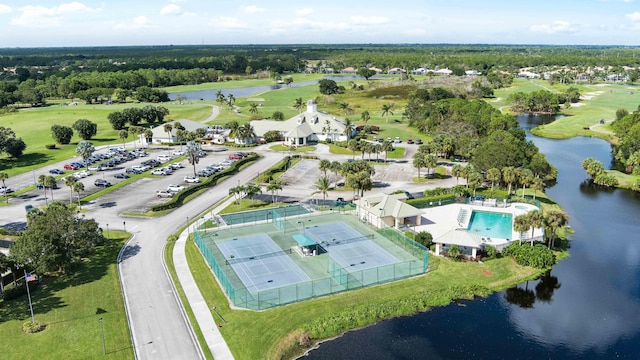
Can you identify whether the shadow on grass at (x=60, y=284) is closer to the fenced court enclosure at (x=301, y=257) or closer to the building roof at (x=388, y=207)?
the fenced court enclosure at (x=301, y=257)

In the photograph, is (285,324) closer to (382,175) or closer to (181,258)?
(181,258)

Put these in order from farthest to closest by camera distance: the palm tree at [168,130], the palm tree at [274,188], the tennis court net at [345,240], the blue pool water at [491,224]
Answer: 1. the palm tree at [168,130]
2. the palm tree at [274,188]
3. the blue pool water at [491,224]
4. the tennis court net at [345,240]

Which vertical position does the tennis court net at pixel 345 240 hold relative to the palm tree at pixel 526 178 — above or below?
below

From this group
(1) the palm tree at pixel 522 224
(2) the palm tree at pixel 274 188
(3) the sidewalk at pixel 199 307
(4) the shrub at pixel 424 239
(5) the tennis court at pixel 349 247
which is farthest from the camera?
(2) the palm tree at pixel 274 188

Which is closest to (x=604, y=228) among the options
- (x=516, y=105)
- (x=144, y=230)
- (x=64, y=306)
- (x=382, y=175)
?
(x=382, y=175)

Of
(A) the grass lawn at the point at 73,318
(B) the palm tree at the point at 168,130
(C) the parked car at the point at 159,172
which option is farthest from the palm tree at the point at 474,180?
(B) the palm tree at the point at 168,130

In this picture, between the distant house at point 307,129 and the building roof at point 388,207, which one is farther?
the distant house at point 307,129
